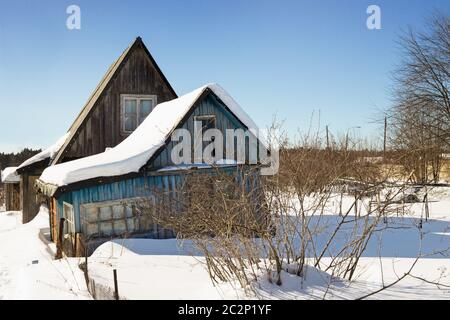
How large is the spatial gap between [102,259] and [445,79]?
20.4m

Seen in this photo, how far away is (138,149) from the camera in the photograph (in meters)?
10.4

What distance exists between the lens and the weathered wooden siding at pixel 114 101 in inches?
528

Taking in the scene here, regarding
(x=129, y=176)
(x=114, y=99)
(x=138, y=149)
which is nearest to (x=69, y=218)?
(x=129, y=176)

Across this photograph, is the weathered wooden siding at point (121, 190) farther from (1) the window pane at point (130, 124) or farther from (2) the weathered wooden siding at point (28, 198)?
(2) the weathered wooden siding at point (28, 198)

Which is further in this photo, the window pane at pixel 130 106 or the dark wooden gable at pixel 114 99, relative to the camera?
the window pane at pixel 130 106

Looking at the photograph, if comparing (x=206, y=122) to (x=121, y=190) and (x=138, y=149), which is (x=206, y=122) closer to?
(x=138, y=149)

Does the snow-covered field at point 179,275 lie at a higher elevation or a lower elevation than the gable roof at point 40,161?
lower

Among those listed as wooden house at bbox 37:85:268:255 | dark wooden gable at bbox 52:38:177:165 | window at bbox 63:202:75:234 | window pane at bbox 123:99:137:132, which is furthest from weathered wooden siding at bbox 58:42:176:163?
window at bbox 63:202:75:234

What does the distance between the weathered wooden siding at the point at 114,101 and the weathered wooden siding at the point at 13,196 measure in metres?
9.34

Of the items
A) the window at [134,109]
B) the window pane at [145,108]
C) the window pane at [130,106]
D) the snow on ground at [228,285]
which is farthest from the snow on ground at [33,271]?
the window pane at [145,108]

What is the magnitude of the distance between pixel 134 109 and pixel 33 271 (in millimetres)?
8686
